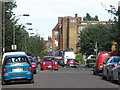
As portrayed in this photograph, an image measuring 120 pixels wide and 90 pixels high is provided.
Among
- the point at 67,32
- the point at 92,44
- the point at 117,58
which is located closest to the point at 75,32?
the point at 67,32

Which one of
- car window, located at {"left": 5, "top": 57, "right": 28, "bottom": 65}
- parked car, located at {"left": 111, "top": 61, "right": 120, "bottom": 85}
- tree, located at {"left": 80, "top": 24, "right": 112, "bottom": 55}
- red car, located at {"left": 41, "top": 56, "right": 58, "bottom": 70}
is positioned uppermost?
tree, located at {"left": 80, "top": 24, "right": 112, "bottom": 55}

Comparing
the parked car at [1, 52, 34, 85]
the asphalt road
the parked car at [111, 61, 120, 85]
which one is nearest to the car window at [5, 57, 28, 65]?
the parked car at [1, 52, 34, 85]

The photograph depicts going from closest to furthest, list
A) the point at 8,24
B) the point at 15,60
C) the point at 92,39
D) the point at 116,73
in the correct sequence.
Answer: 1. the point at 116,73
2. the point at 15,60
3. the point at 8,24
4. the point at 92,39

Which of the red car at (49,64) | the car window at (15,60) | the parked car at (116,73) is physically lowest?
the red car at (49,64)

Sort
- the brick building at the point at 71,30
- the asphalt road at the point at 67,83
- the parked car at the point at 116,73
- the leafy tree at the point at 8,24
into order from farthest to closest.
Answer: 1. the brick building at the point at 71,30
2. the leafy tree at the point at 8,24
3. the parked car at the point at 116,73
4. the asphalt road at the point at 67,83

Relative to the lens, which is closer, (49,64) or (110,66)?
(110,66)

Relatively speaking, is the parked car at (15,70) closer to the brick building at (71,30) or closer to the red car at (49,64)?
the red car at (49,64)

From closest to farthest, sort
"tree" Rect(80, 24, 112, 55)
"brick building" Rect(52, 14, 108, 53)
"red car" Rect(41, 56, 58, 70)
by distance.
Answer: "red car" Rect(41, 56, 58, 70) → "tree" Rect(80, 24, 112, 55) → "brick building" Rect(52, 14, 108, 53)

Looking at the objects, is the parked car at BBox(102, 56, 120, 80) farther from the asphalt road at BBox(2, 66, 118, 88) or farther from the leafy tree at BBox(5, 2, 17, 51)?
the leafy tree at BBox(5, 2, 17, 51)

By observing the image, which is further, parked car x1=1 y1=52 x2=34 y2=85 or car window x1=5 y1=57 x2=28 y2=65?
car window x1=5 y1=57 x2=28 y2=65

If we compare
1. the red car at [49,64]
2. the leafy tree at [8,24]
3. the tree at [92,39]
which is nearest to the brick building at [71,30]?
the tree at [92,39]

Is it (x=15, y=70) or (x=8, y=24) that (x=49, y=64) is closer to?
(x=8, y=24)

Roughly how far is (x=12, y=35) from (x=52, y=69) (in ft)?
61.5

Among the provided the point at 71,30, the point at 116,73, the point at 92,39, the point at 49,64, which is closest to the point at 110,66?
the point at 116,73
